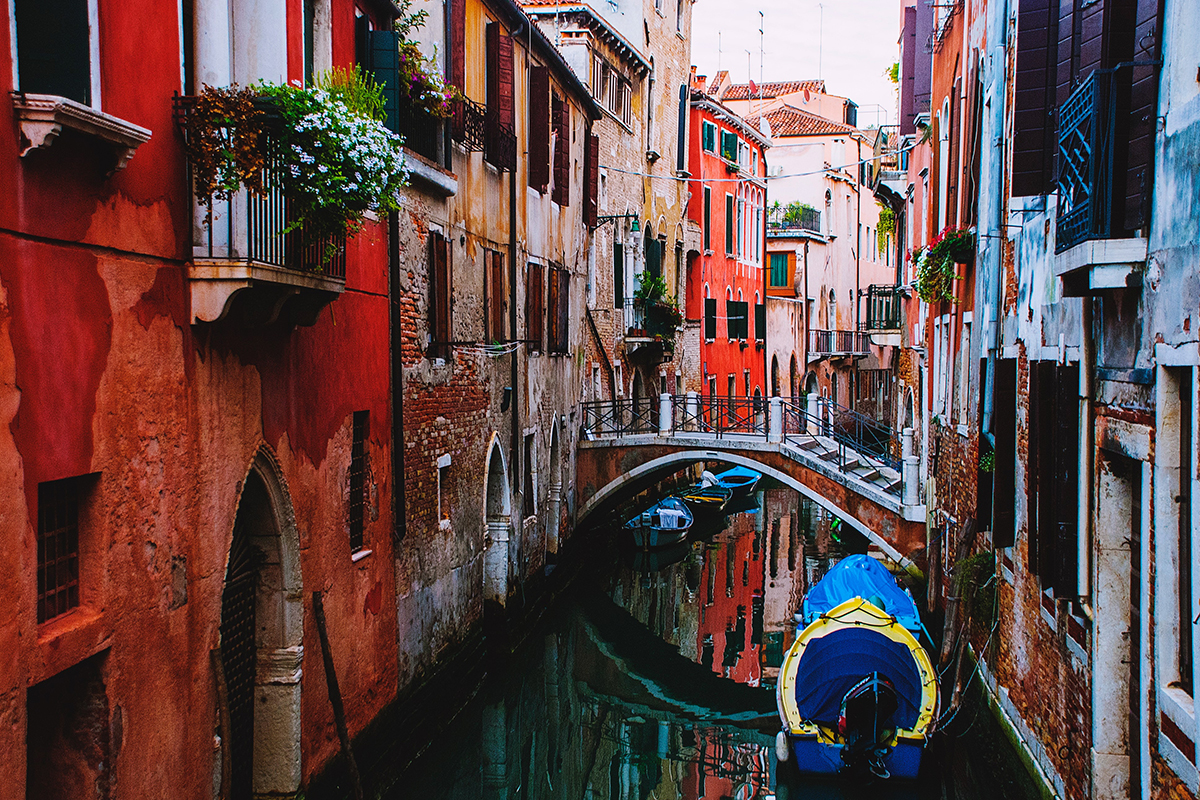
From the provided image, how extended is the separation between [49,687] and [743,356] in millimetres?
27266

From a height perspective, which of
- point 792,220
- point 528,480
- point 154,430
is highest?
point 792,220

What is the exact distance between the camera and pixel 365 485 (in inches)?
344

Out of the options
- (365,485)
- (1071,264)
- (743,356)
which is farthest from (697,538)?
(1071,264)

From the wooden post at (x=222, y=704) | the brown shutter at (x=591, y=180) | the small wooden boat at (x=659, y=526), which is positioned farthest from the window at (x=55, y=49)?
the small wooden boat at (x=659, y=526)

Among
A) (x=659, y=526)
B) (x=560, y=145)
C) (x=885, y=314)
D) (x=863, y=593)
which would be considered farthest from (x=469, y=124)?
(x=885, y=314)

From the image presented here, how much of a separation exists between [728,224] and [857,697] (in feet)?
71.7

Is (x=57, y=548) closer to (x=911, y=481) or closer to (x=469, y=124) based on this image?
(x=469, y=124)

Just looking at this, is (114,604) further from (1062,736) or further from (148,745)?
(1062,736)

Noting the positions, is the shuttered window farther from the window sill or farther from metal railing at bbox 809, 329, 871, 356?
metal railing at bbox 809, 329, 871, 356

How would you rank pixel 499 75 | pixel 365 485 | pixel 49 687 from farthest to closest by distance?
pixel 499 75, pixel 365 485, pixel 49 687

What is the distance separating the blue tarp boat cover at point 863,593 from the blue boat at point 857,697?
1.36 m

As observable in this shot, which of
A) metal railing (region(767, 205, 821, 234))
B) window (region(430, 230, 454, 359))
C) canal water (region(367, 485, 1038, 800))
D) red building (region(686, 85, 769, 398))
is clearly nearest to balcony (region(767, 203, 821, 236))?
metal railing (region(767, 205, 821, 234))

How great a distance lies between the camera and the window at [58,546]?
491 centimetres

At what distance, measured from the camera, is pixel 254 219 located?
6.03 metres
